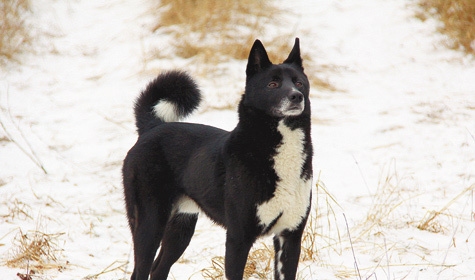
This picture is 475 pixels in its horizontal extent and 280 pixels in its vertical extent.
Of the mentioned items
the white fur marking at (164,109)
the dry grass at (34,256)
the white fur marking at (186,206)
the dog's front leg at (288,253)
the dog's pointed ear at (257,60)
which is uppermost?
the dog's pointed ear at (257,60)

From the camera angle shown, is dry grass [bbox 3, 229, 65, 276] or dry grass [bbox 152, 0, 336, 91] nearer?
A: dry grass [bbox 3, 229, 65, 276]

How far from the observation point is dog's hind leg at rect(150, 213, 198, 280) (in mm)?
3061

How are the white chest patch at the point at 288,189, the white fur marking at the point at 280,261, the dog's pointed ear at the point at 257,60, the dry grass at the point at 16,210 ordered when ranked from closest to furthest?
the white chest patch at the point at 288,189 → the white fur marking at the point at 280,261 → the dog's pointed ear at the point at 257,60 → the dry grass at the point at 16,210

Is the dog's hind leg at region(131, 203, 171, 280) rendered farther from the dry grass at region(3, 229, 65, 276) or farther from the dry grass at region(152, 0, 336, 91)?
the dry grass at region(152, 0, 336, 91)

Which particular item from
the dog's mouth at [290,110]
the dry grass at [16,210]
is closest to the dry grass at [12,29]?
the dry grass at [16,210]

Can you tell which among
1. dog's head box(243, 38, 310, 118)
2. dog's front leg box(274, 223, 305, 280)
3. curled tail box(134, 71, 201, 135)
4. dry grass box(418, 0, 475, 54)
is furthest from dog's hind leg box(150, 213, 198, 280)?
dry grass box(418, 0, 475, 54)

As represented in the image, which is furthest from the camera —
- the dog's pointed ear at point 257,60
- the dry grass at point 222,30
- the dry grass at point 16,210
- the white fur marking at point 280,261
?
the dry grass at point 222,30

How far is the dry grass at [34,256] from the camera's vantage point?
3.24 metres

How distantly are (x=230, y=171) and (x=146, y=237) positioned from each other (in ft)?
2.37

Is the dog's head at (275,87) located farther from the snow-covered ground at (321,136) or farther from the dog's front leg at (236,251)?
the snow-covered ground at (321,136)

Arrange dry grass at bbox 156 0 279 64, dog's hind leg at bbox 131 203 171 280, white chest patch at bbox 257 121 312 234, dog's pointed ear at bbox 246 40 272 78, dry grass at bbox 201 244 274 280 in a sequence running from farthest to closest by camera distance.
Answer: dry grass at bbox 156 0 279 64 < dry grass at bbox 201 244 274 280 < dog's hind leg at bbox 131 203 171 280 < dog's pointed ear at bbox 246 40 272 78 < white chest patch at bbox 257 121 312 234

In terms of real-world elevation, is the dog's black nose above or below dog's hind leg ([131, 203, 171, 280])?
above

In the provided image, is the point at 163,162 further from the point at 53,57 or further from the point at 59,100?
the point at 53,57

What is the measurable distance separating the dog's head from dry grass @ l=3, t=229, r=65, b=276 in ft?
5.75
